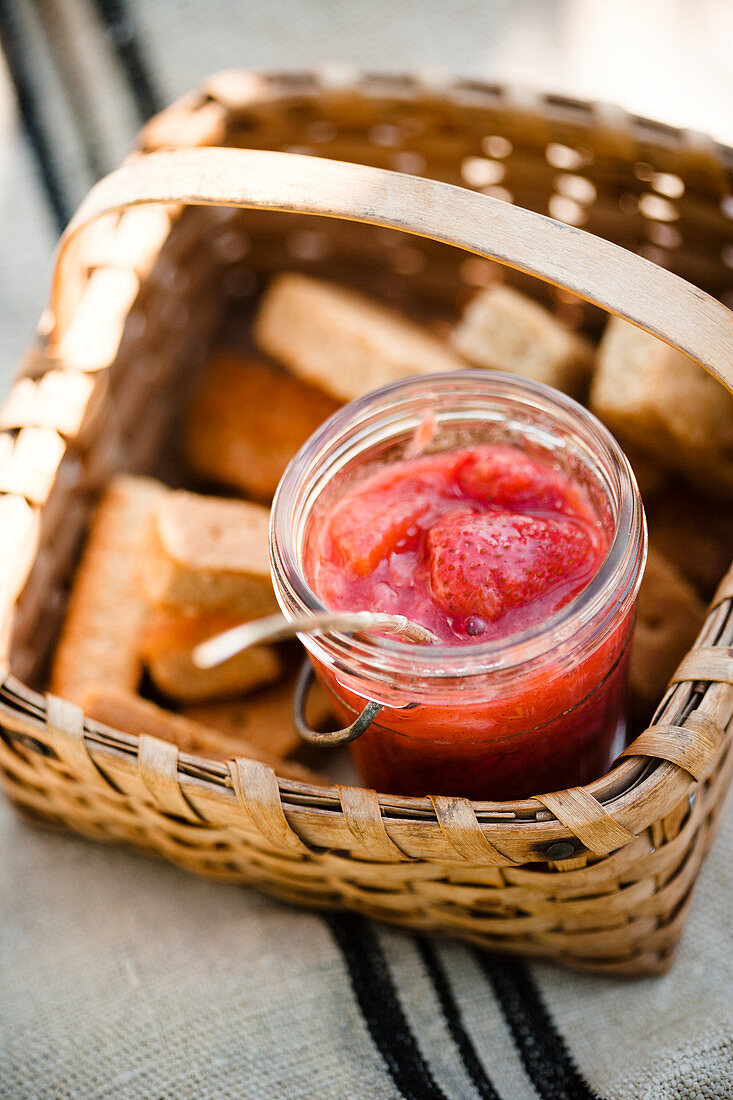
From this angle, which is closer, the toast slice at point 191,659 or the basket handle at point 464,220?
the basket handle at point 464,220

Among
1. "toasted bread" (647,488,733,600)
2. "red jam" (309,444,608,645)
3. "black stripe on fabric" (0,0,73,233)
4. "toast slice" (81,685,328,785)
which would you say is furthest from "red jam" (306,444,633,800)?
"black stripe on fabric" (0,0,73,233)

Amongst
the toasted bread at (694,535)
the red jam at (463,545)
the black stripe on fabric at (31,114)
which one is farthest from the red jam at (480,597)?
the black stripe on fabric at (31,114)

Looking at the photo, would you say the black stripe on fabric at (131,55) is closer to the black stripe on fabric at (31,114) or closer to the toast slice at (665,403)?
the black stripe on fabric at (31,114)

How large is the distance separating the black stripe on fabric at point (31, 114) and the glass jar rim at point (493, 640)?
874 mm

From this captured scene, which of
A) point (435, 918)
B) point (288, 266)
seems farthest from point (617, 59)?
point (435, 918)

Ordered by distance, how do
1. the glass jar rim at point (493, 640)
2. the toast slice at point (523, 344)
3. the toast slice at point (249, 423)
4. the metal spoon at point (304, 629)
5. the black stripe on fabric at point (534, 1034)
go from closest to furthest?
the metal spoon at point (304, 629)
the glass jar rim at point (493, 640)
the black stripe on fabric at point (534, 1034)
the toast slice at point (523, 344)
the toast slice at point (249, 423)

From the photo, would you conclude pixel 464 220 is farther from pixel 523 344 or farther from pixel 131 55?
pixel 131 55

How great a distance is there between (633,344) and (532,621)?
429 mm

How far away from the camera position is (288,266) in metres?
1.32

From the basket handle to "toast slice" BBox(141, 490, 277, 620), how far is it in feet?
1.07

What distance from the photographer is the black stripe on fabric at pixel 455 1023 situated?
32.4 inches

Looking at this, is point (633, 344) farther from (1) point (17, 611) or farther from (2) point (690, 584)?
(1) point (17, 611)

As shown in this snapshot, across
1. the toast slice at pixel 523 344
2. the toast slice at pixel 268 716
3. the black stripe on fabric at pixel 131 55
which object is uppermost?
the black stripe on fabric at pixel 131 55

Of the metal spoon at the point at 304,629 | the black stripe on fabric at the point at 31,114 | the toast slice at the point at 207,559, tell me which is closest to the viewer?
the metal spoon at the point at 304,629
